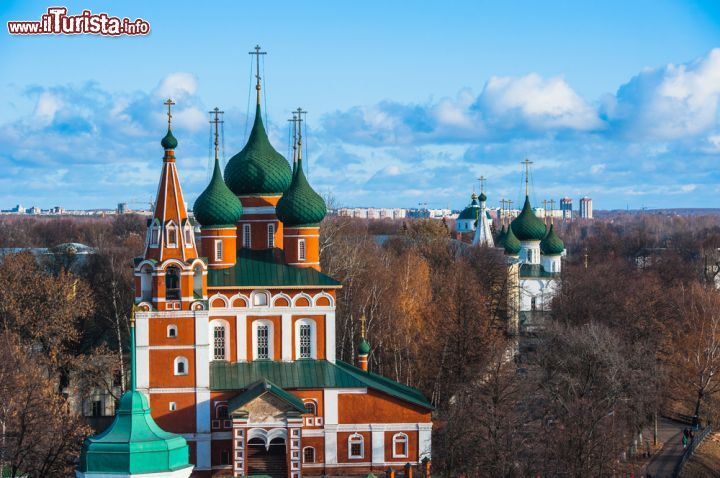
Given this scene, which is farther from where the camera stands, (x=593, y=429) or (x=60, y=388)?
(x=60, y=388)

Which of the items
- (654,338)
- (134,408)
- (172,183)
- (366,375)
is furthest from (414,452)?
Result: (134,408)

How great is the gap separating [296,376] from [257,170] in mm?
6011

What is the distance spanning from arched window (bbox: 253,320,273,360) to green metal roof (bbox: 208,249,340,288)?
3.14 feet

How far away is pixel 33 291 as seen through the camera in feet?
119

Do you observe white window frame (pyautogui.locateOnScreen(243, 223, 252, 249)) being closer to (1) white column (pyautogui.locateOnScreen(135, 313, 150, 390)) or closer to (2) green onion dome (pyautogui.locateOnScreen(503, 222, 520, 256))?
(1) white column (pyautogui.locateOnScreen(135, 313, 150, 390))

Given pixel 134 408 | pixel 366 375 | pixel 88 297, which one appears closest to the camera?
pixel 134 408

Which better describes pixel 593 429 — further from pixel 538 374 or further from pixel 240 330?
pixel 240 330

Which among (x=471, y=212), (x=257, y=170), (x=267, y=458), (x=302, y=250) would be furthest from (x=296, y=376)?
(x=471, y=212)

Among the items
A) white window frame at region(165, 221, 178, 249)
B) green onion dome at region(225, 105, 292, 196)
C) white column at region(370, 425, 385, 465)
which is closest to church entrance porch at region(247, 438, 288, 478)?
white column at region(370, 425, 385, 465)

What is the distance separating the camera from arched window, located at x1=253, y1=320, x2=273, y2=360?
29312 mm

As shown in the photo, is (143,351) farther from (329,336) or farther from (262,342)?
(329,336)

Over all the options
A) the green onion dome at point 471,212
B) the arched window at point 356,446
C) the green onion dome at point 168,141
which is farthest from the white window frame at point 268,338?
the green onion dome at point 471,212

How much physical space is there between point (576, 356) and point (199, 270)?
1084 centimetres

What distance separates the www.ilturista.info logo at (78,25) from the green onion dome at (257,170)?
529 cm
